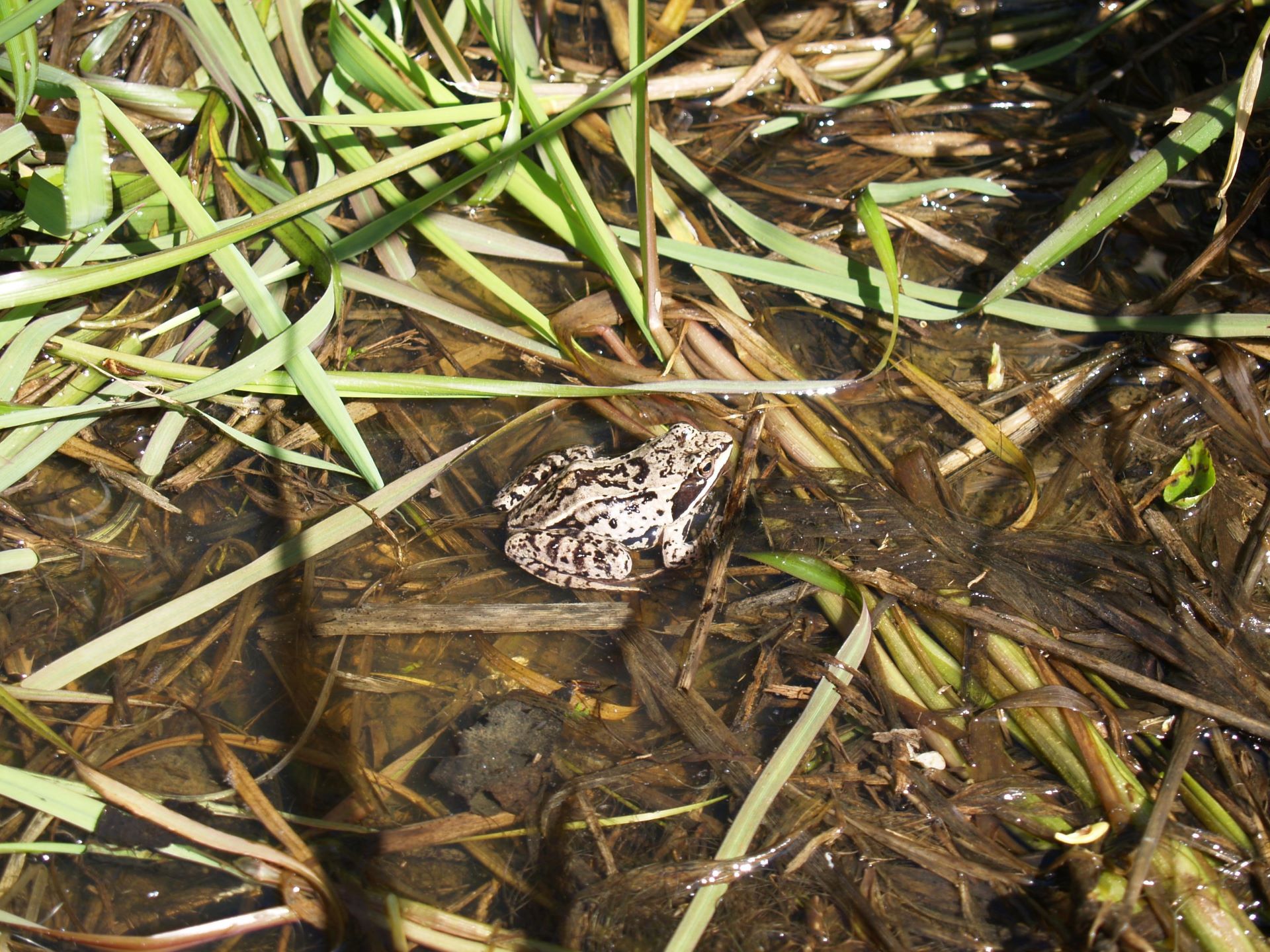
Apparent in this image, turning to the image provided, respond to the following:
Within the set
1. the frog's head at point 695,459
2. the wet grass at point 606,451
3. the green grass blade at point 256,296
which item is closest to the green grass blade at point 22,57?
the wet grass at point 606,451

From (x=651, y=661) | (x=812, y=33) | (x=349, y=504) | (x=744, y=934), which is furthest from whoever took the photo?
(x=812, y=33)

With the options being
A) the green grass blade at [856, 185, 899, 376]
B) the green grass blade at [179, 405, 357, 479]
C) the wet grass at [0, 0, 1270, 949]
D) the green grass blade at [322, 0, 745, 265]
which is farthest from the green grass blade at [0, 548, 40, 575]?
the green grass blade at [856, 185, 899, 376]

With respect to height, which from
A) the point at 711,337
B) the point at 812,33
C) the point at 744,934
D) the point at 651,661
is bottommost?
the point at 744,934

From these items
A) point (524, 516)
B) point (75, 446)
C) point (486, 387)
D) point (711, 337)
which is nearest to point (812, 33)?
point (711, 337)

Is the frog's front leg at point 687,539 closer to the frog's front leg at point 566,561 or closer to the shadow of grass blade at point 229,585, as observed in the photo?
the frog's front leg at point 566,561

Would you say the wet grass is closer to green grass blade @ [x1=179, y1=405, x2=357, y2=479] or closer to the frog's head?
green grass blade @ [x1=179, y1=405, x2=357, y2=479]

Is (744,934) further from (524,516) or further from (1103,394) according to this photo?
(1103,394)
